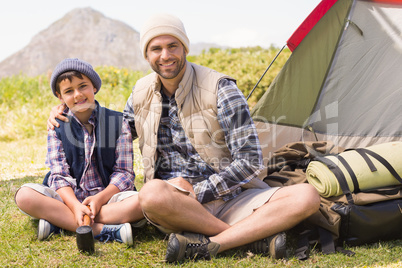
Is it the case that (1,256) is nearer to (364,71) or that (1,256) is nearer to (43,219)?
(43,219)

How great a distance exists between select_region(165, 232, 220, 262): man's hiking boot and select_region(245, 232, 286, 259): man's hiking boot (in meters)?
0.24

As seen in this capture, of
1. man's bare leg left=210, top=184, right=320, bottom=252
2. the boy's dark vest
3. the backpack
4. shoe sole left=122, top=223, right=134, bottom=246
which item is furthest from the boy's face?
the backpack

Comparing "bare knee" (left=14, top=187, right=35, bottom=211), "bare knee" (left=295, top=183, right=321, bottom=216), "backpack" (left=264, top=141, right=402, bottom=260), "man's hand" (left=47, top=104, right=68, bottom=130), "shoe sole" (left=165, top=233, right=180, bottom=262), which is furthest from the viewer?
"man's hand" (left=47, top=104, right=68, bottom=130)

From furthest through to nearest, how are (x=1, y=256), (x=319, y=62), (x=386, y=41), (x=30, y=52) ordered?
(x=30, y=52), (x=319, y=62), (x=386, y=41), (x=1, y=256)

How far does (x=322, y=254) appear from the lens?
2574mm

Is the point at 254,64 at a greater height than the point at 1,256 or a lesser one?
greater

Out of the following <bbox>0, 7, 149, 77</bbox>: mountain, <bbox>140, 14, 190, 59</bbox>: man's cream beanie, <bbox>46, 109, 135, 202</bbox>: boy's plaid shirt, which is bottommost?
<bbox>46, 109, 135, 202</bbox>: boy's plaid shirt

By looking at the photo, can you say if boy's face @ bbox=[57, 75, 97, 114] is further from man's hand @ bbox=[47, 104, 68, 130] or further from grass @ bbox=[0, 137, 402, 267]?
grass @ bbox=[0, 137, 402, 267]

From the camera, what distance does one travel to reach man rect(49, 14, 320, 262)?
2.51 meters

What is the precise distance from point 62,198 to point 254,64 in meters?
6.21

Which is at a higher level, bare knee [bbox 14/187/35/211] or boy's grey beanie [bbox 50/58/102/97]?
boy's grey beanie [bbox 50/58/102/97]

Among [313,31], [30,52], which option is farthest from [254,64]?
[30,52]

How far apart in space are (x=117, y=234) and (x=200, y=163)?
704 mm

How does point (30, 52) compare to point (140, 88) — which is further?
point (30, 52)
